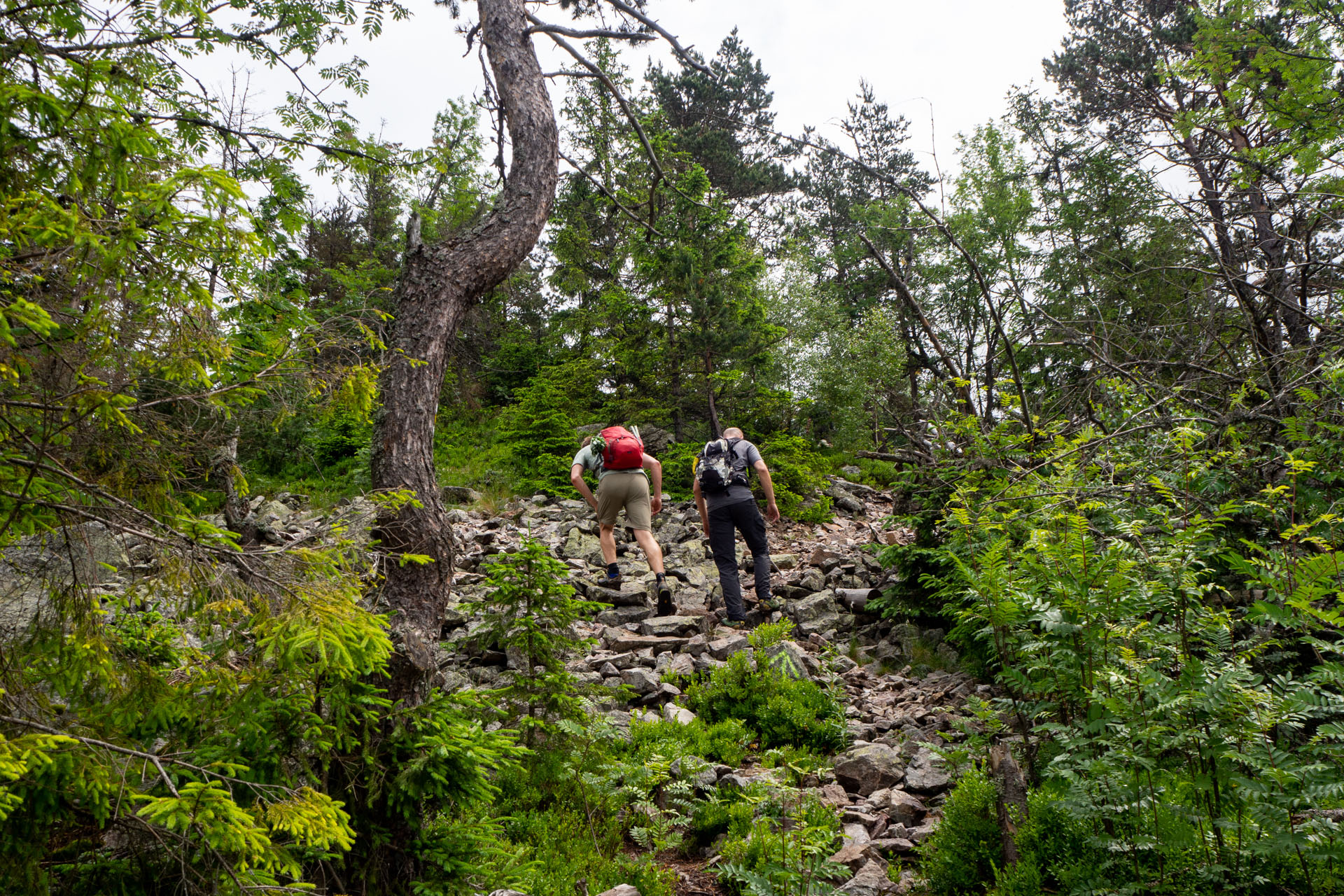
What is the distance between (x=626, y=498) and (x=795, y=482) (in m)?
6.04

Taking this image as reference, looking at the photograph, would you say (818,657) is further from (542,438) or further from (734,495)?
(542,438)

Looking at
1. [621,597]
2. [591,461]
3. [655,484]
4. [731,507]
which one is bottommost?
[621,597]

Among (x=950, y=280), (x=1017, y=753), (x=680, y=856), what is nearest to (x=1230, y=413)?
(x=1017, y=753)

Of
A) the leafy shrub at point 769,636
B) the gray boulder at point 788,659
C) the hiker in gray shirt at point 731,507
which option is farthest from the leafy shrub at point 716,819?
the hiker in gray shirt at point 731,507

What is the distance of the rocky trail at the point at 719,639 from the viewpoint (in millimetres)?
3457

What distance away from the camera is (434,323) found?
13.9 ft

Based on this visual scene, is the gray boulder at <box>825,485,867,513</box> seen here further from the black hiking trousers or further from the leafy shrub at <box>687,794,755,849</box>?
the leafy shrub at <box>687,794,755,849</box>

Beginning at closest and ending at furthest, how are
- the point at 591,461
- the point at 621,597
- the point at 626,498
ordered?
the point at 621,597 → the point at 626,498 → the point at 591,461

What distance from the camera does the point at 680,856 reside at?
389 centimetres

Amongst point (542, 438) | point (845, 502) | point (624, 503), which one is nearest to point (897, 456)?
point (624, 503)

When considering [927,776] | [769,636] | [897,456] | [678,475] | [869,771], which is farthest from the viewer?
[678,475]

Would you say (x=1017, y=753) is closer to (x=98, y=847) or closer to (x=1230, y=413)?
(x=1230, y=413)

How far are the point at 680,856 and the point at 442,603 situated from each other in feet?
6.39

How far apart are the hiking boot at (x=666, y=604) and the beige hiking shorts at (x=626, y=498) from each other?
94cm
